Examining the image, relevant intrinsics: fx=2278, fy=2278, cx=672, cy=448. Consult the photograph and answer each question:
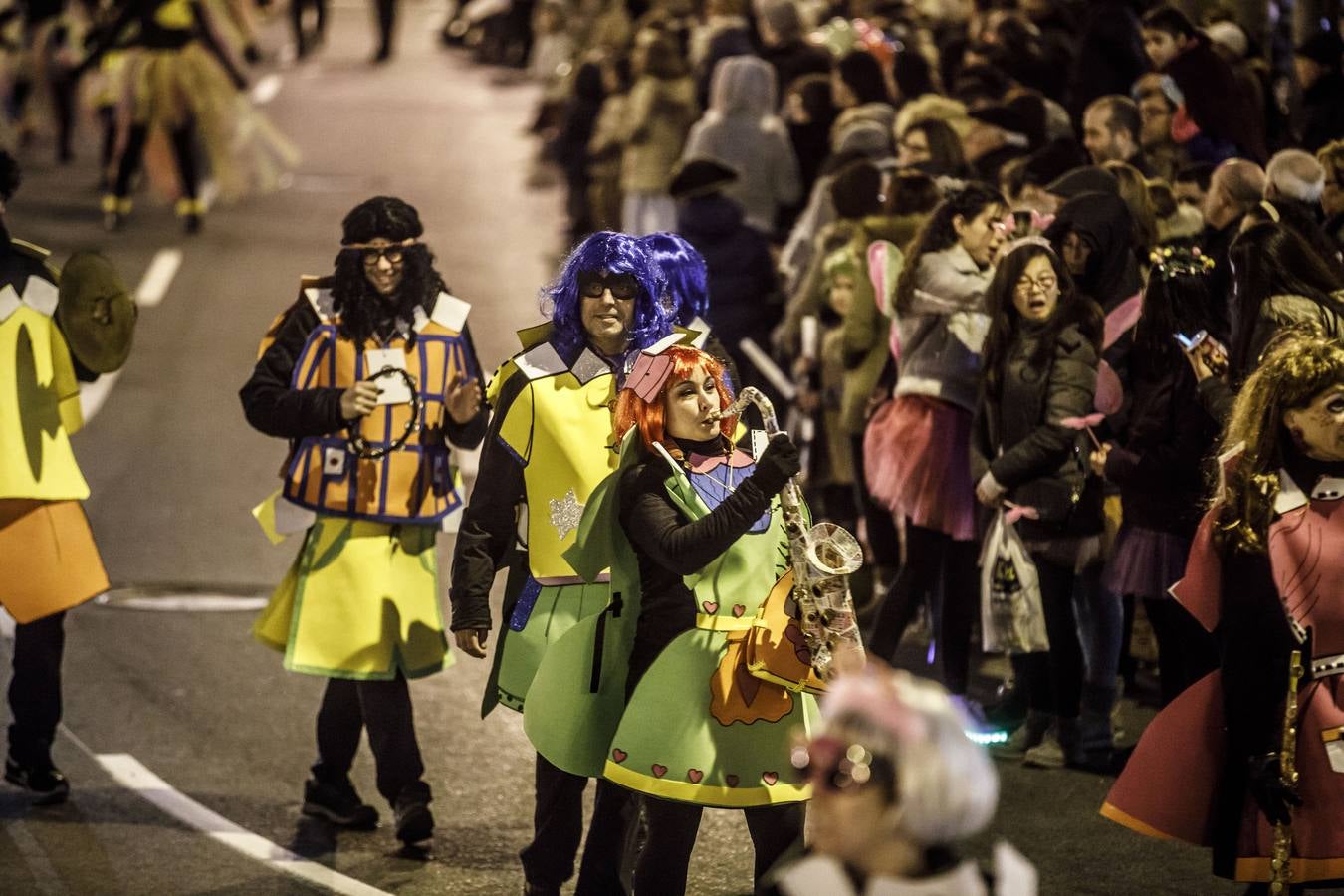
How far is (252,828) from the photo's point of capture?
25.1ft

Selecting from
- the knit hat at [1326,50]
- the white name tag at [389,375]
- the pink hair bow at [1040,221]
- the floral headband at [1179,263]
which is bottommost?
the white name tag at [389,375]

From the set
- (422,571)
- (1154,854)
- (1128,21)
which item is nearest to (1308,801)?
(1154,854)

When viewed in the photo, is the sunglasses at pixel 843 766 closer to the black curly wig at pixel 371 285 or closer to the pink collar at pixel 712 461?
the pink collar at pixel 712 461

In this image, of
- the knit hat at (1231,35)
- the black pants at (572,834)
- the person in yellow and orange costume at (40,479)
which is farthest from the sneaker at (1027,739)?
the knit hat at (1231,35)

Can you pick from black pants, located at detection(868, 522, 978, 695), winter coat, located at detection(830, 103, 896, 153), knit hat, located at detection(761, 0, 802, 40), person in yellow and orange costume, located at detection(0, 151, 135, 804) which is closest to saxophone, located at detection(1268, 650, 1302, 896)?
black pants, located at detection(868, 522, 978, 695)

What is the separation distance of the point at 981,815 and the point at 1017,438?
4222 millimetres

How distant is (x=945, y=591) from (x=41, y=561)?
3.26 metres

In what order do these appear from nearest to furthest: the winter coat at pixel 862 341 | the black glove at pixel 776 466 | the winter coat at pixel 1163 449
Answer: the black glove at pixel 776 466 → the winter coat at pixel 1163 449 → the winter coat at pixel 862 341

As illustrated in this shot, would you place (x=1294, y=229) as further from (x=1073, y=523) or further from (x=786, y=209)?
(x=786, y=209)

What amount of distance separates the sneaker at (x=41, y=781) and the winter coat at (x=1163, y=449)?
3767 millimetres

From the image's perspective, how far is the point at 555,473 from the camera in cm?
656

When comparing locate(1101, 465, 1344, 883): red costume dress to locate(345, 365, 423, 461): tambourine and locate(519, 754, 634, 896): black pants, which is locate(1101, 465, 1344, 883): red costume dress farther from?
locate(345, 365, 423, 461): tambourine

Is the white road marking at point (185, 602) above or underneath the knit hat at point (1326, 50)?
underneath

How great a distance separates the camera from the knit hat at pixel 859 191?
398 inches
